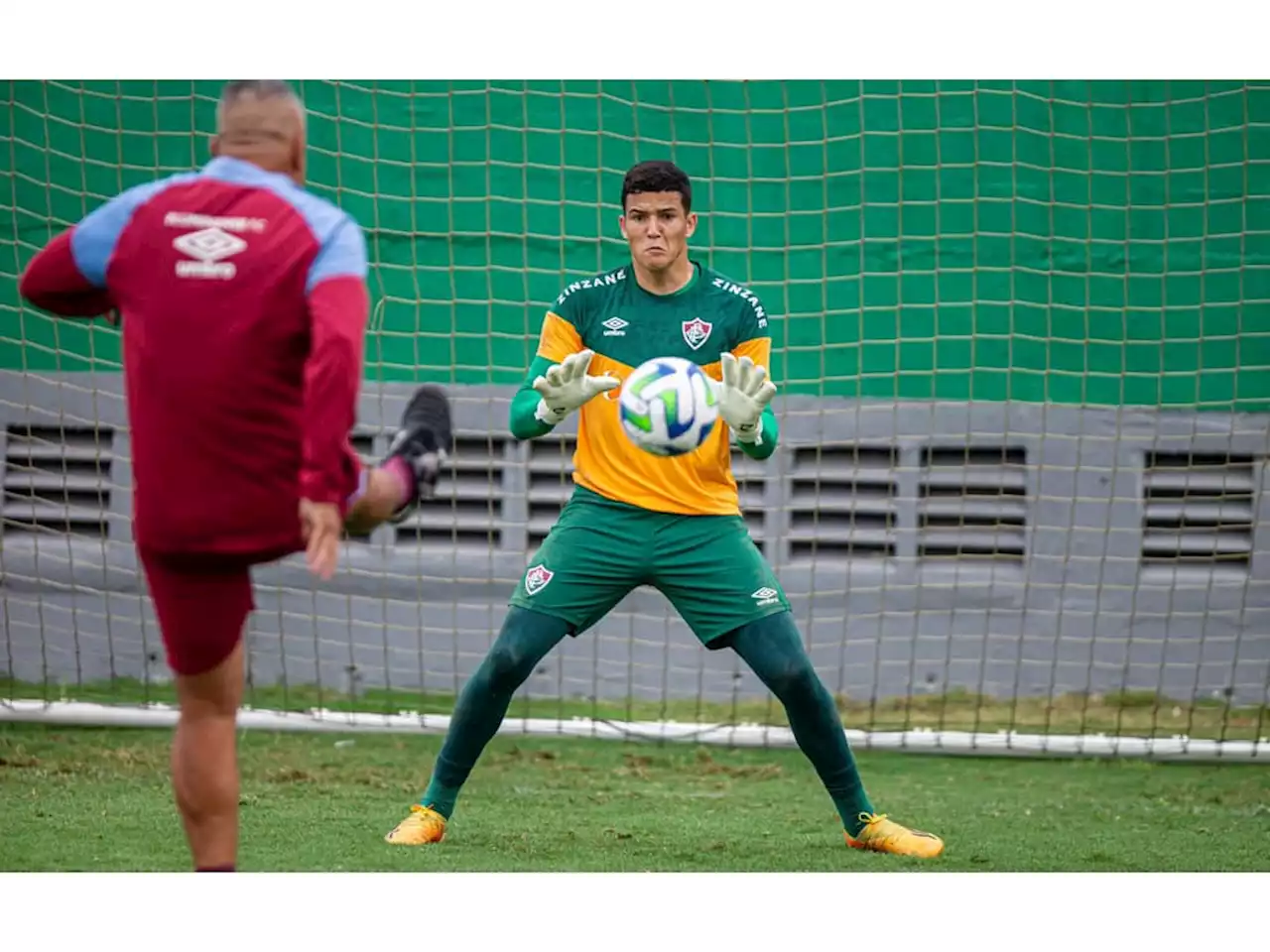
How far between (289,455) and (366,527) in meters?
0.30

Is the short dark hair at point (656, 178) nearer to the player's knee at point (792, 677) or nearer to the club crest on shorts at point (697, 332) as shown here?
the club crest on shorts at point (697, 332)

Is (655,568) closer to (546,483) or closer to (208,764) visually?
(208,764)

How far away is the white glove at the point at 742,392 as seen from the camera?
14.7 ft

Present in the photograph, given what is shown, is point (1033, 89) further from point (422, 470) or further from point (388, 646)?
point (422, 470)

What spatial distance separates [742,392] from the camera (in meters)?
4.51

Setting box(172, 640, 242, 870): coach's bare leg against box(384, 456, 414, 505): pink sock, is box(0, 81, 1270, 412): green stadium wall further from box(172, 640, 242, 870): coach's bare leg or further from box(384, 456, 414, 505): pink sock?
box(172, 640, 242, 870): coach's bare leg

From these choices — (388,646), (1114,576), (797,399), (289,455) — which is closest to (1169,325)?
(1114,576)

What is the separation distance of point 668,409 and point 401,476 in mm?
775

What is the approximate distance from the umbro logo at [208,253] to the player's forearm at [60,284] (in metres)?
0.29

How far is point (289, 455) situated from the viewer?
3607 millimetres

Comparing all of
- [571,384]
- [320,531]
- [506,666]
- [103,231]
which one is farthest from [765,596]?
[103,231]

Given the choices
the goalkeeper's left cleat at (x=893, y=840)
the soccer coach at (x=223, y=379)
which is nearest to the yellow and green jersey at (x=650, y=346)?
the goalkeeper's left cleat at (x=893, y=840)

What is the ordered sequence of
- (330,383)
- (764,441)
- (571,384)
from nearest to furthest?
(330,383) → (571,384) → (764,441)

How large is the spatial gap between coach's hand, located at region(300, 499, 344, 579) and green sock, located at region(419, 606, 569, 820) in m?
1.46
